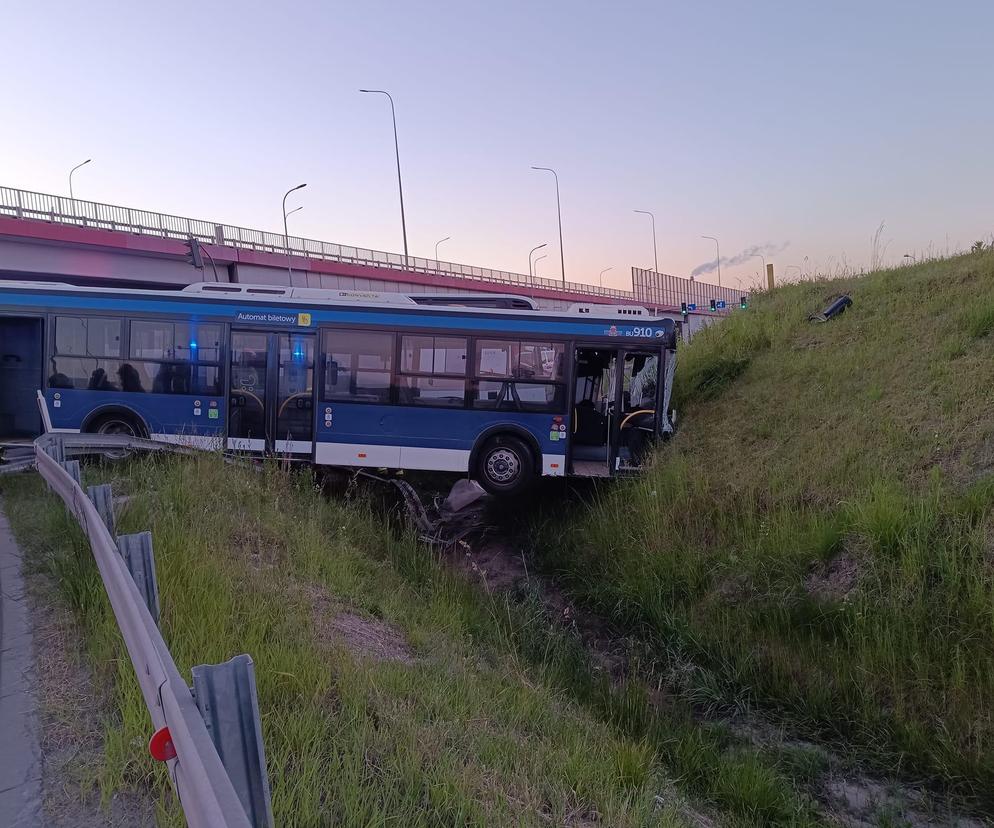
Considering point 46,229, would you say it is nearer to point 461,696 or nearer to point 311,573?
point 311,573

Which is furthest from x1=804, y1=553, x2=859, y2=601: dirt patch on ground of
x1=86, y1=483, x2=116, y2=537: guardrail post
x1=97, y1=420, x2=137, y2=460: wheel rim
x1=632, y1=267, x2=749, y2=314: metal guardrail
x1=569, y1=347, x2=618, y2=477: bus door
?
x1=632, y1=267, x2=749, y2=314: metal guardrail

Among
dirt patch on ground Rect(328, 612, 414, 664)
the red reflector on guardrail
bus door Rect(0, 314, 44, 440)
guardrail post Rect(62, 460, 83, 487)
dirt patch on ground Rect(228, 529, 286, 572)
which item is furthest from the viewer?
bus door Rect(0, 314, 44, 440)

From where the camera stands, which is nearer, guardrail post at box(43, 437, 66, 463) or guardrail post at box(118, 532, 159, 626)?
guardrail post at box(118, 532, 159, 626)

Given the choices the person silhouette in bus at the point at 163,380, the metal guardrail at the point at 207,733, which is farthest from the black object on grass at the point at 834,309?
the metal guardrail at the point at 207,733

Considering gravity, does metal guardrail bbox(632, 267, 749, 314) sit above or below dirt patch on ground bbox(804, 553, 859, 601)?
above

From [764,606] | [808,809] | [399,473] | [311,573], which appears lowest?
[808,809]

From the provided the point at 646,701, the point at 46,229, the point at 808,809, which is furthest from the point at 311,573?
the point at 46,229

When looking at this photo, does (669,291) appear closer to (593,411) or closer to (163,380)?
(593,411)

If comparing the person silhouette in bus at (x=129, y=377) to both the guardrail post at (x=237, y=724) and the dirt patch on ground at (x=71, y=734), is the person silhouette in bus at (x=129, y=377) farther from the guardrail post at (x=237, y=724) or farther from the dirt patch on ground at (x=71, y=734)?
the guardrail post at (x=237, y=724)

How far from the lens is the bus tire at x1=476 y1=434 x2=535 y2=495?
11469mm

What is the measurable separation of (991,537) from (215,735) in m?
6.67

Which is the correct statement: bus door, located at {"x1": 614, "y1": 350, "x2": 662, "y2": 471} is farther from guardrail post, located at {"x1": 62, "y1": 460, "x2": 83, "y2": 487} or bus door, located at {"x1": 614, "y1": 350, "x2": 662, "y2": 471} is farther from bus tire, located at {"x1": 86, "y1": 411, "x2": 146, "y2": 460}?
bus tire, located at {"x1": 86, "y1": 411, "x2": 146, "y2": 460}

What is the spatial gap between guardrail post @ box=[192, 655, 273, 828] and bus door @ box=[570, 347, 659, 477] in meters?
9.51

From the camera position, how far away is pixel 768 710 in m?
6.31
